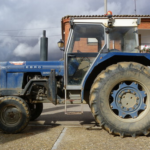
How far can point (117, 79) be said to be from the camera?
10.9 ft

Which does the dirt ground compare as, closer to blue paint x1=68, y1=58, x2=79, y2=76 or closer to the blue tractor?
the blue tractor

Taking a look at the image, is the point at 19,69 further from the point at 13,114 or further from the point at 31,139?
the point at 31,139

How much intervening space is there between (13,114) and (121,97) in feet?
7.08

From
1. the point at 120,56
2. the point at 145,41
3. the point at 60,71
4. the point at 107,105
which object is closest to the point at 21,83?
the point at 60,71

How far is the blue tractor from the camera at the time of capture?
327 centimetres

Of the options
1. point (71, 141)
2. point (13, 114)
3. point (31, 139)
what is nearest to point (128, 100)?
point (71, 141)

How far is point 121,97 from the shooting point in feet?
11.0

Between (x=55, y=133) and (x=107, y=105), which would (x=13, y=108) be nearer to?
(x=55, y=133)

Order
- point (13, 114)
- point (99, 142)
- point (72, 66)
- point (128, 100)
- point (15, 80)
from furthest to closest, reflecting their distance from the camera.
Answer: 1. point (15, 80)
2. point (72, 66)
3. point (13, 114)
4. point (128, 100)
5. point (99, 142)

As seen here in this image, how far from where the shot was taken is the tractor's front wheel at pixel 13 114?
11.6 feet

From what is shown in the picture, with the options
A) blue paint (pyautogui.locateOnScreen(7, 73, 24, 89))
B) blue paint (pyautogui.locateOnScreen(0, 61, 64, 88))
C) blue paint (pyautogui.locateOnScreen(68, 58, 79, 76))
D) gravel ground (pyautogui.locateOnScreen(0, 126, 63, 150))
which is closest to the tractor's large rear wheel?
blue paint (pyautogui.locateOnScreen(68, 58, 79, 76))

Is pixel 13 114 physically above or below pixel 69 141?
above

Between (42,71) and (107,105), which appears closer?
(107,105)

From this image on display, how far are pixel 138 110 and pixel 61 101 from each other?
1536mm
